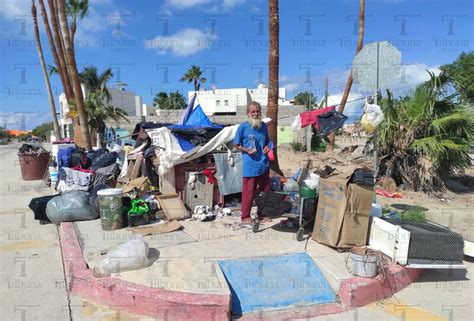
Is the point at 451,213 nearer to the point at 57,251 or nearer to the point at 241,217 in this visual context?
the point at 241,217

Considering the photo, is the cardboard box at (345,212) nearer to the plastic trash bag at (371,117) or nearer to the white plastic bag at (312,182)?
the white plastic bag at (312,182)

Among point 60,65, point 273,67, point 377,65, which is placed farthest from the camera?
point 60,65

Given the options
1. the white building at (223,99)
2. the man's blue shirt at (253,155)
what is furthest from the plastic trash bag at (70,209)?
the white building at (223,99)

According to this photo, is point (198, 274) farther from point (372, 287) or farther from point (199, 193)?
point (199, 193)

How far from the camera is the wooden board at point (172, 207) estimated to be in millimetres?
6215

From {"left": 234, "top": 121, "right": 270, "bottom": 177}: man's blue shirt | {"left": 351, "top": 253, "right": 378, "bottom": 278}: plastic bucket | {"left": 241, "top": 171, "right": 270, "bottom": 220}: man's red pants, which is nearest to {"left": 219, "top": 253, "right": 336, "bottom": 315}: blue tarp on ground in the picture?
{"left": 351, "top": 253, "right": 378, "bottom": 278}: plastic bucket

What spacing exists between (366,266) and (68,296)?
3.31m

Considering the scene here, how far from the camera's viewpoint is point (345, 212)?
4570 millimetres

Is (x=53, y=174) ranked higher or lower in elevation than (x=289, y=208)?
lower

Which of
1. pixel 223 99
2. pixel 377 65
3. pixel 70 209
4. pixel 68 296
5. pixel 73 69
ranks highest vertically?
pixel 223 99

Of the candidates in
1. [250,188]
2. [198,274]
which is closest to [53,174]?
[250,188]

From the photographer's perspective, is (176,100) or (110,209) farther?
(176,100)

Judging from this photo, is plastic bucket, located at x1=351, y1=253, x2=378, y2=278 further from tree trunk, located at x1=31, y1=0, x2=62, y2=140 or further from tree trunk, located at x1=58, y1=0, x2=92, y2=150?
tree trunk, located at x1=31, y1=0, x2=62, y2=140

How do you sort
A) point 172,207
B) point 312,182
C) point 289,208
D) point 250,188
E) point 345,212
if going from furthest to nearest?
point 172,207 < point 250,188 < point 289,208 < point 312,182 < point 345,212
